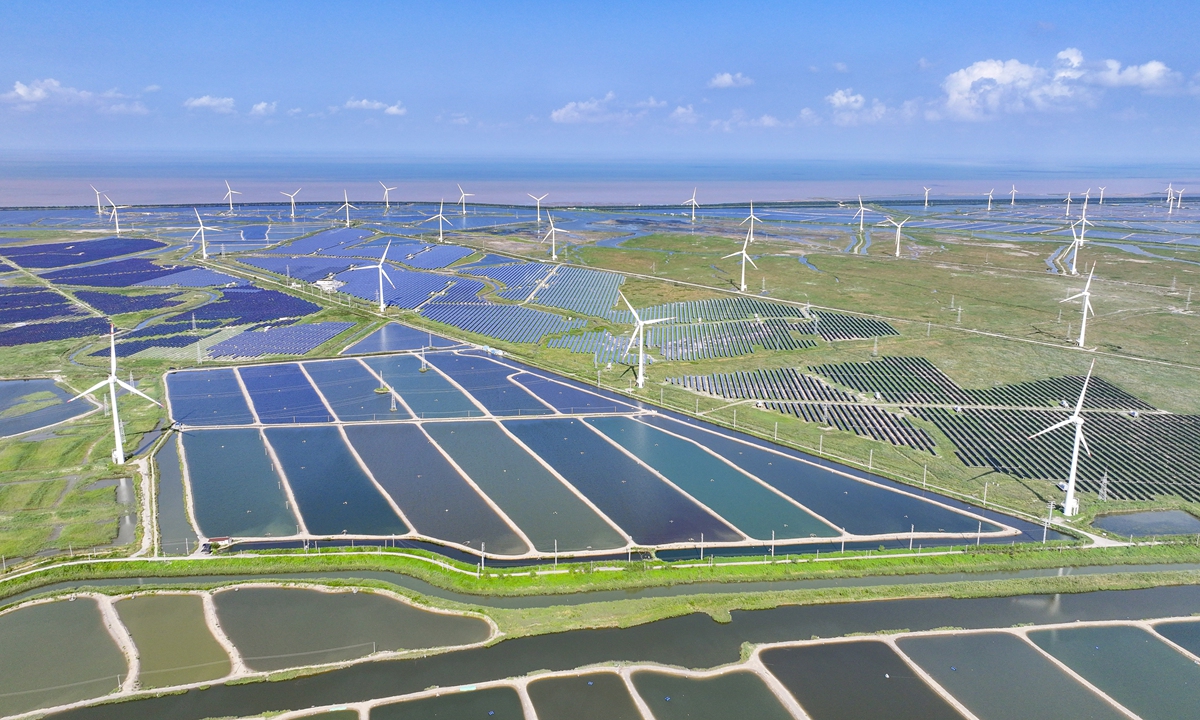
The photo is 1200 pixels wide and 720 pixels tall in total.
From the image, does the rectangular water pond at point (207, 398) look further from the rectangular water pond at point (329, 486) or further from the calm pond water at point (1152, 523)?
the calm pond water at point (1152, 523)

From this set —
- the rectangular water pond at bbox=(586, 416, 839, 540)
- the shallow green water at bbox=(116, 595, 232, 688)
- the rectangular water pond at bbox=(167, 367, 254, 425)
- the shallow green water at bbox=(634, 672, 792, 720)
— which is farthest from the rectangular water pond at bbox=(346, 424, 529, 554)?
the rectangular water pond at bbox=(586, 416, 839, 540)

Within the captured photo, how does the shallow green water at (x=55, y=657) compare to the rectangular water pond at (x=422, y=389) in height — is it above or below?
below

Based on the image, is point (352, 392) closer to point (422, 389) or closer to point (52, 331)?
point (422, 389)

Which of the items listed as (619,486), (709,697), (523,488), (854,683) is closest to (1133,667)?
(854,683)

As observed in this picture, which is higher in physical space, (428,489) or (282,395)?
(282,395)

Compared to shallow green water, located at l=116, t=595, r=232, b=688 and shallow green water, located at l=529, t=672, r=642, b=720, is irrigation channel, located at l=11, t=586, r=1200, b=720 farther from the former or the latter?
shallow green water, located at l=116, t=595, r=232, b=688

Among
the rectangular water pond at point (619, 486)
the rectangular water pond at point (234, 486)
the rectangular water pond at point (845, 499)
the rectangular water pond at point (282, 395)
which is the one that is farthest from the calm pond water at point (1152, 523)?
the rectangular water pond at point (282, 395)
